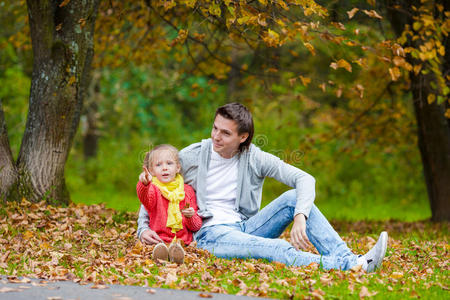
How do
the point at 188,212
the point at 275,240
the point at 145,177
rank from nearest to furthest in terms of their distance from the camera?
the point at 145,177
the point at 275,240
the point at 188,212

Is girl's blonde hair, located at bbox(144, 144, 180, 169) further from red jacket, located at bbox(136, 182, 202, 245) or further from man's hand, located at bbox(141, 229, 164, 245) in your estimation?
man's hand, located at bbox(141, 229, 164, 245)

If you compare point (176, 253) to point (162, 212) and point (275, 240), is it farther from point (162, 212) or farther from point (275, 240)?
point (275, 240)

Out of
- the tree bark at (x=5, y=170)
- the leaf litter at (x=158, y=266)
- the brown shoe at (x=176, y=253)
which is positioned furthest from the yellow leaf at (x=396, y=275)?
the tree bark at (x=5, y=170)

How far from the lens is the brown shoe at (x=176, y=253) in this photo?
4145mm

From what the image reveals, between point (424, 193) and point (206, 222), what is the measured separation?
10.3 m

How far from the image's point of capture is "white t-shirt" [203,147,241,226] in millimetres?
4723

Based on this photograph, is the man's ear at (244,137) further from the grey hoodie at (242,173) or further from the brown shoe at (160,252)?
the brown shoe at (160,252)

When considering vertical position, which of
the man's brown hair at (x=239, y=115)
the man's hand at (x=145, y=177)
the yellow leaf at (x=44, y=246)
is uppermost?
the man's brown hair at (x=239, y=115)

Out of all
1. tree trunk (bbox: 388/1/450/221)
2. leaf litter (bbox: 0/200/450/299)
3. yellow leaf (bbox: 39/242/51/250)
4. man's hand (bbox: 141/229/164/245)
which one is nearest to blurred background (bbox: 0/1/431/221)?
tree trunk (bbox: 388/1/450/221)

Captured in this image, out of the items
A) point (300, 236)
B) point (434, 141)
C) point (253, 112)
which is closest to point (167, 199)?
point (300, 236)

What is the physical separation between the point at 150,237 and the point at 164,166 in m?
0.57

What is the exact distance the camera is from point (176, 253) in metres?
4.16

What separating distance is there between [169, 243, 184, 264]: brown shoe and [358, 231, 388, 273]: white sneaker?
1.29 m

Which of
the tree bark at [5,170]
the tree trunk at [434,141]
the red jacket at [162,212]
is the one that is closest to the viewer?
the red jacket at [162,212]
